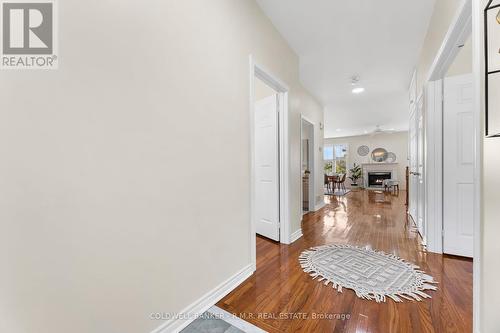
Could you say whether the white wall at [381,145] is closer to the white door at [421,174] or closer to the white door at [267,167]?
the white door at [421,174]

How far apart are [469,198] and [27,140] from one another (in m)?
3.48

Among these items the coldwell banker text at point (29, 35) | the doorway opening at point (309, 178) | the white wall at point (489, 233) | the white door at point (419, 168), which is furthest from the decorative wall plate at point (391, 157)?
the coldwell banker text at point (29, 35)

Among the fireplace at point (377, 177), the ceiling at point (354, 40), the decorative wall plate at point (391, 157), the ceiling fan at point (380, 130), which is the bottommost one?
the fireplace at point (377, 177)

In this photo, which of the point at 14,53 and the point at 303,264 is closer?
the point at 14,53

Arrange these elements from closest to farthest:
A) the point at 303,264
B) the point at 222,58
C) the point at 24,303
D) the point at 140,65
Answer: the point at 24,303
the point at 140,65
the point at 222,58
the point at 303,264

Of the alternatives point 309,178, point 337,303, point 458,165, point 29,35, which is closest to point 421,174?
point 458,165

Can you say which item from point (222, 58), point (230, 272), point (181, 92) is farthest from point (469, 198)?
point (181, 92)

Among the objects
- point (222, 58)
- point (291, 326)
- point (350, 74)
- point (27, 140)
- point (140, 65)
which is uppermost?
point (350, 74)

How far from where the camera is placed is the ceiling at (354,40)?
226 centimetres

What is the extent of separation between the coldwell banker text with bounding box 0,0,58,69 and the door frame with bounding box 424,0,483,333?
2.10m

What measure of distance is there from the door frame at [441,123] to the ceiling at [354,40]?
0.73 m

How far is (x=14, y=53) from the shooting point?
2.78 feet

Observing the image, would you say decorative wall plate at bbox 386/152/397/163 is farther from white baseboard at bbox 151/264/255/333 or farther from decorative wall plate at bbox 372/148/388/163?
white baseboard at bbox 151/264/255/333

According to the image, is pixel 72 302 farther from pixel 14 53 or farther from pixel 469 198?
pixel 469 198
